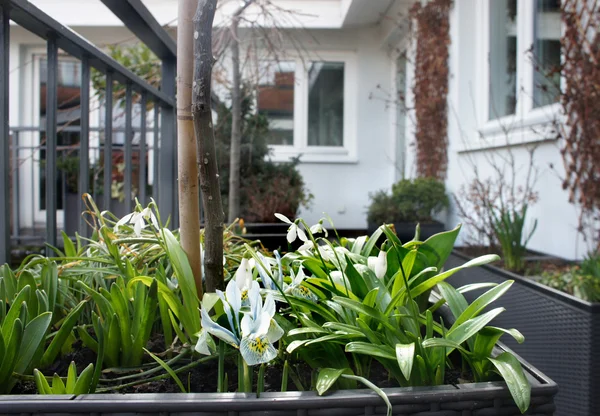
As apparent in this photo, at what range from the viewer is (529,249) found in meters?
3.27

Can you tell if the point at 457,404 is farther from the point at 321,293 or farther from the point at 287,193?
the point at 287,193

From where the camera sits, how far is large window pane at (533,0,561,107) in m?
3.10

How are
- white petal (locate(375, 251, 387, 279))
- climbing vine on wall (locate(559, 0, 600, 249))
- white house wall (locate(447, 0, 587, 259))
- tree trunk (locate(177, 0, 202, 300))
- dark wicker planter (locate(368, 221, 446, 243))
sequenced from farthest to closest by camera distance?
dark wicker planter (locate(368, 221, 446, 243)) < white house wall (locate(447, 0, 587, 259)) < climbing vine on wall (locate(559, 0, 600, 249)) < tree trunk (locate(177, 0, 202, 300)) < white petal (locate(375, 251, 387, 279))

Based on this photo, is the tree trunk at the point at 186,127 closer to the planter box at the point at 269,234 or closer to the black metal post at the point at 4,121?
the black metal post at the point at 4,121

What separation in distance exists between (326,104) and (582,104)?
4581 millimetres

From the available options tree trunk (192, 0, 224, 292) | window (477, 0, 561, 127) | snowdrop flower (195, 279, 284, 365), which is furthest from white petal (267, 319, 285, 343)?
window (477, 0, 561, 127)

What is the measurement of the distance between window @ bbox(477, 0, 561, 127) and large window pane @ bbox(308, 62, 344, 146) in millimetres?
2879

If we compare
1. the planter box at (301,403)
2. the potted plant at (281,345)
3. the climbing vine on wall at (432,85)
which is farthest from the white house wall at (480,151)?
the planter box at (301,403)

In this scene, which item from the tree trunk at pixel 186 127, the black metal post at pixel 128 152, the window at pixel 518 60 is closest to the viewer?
the tree trunk at pixel 186 127

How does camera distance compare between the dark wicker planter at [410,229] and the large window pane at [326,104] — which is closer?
the dark wicker planter at [410,229]

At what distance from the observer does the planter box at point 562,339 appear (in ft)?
5.10

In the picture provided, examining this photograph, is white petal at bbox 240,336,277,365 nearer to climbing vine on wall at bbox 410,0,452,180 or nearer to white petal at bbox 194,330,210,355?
white petal at bbox 194,330,210,355

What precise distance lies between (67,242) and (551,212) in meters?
2.70

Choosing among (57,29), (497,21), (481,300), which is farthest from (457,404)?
(497,21)
